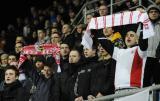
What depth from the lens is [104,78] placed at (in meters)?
9.54

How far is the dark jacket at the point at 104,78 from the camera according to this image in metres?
9.48

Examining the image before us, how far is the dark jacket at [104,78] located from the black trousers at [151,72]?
0.73 metres

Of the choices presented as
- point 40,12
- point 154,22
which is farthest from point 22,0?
point 154,22

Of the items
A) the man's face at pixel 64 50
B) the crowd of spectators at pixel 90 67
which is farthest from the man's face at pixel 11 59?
the man's face at pixel 64 50

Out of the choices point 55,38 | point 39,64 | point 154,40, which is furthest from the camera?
point 55,38

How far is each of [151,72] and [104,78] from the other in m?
0.88

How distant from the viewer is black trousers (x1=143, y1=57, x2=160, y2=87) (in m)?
8.89

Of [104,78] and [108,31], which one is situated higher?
[108,31]

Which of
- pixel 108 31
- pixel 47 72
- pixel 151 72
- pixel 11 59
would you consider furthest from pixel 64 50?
pixel 151 72

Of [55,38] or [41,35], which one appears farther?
[41,35]

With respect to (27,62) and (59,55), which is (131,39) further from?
(27,62)

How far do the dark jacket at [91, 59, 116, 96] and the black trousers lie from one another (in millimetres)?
733

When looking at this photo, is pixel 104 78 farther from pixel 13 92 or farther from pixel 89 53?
pixel 13 92

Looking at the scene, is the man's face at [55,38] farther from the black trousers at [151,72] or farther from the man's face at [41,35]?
the black trousers at [151,72]
